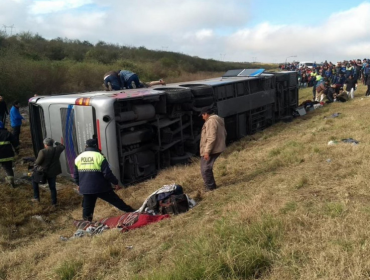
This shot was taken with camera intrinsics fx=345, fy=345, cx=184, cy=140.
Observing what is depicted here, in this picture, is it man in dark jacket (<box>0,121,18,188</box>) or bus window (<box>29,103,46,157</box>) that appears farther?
bus window (<box>29,103,46,157</box>)

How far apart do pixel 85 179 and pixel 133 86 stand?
4619 millimetres

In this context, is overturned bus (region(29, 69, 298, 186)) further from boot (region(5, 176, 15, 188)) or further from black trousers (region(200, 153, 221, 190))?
black trousers (region(200, 153, 221, 190))

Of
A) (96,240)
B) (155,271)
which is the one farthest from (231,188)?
(155,271)

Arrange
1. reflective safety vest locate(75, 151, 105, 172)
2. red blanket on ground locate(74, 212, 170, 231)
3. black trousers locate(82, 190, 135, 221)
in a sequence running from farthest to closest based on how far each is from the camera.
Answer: black trousers locate(82, 190, 135, 221)
reflective safety vest locate(75, 151, 105, 172)
red blanket on ground locate(74, 212, 170, 231)

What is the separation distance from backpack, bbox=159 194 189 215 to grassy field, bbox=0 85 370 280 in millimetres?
167

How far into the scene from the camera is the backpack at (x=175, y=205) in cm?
504

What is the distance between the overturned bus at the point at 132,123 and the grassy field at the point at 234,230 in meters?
0.59

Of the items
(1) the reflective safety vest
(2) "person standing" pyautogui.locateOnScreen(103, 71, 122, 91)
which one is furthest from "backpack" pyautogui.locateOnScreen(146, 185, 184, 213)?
(2) "person standing" pyautogui.locateOnScreen(103, 71, 122, 91)

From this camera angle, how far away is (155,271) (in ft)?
9.97

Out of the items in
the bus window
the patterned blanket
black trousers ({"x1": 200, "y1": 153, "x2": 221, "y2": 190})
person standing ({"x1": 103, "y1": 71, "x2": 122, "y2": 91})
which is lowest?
the patterned blanket

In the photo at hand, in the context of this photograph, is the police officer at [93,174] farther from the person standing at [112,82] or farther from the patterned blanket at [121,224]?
the person standing at [112,82]

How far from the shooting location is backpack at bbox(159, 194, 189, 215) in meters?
5.04

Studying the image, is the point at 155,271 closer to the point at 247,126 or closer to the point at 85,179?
the point at 85,179

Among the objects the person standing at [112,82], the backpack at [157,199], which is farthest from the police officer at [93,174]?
the person standing at [112,82]
